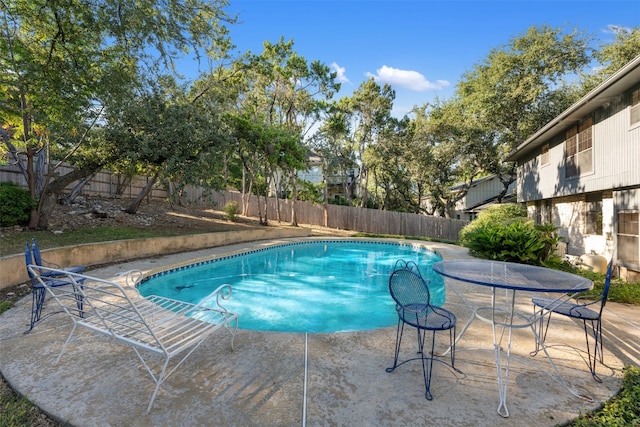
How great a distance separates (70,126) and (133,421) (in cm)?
841

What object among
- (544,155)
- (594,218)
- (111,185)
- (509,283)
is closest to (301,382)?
(509,283)

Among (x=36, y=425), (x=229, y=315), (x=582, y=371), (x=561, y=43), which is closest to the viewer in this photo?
(x=36, y=425)

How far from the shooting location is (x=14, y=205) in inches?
306

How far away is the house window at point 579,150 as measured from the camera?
319 inches

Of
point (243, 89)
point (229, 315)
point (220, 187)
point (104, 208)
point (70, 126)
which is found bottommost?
point (229, 315)

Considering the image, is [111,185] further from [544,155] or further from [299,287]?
[544,155]

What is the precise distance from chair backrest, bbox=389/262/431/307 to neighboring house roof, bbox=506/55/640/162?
7.03 m

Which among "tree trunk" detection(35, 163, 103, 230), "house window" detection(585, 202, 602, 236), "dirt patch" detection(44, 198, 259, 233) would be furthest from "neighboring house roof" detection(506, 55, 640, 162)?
"tree trunk" detection(35, 163, 103, 230)

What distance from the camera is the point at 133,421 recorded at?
1.89 m

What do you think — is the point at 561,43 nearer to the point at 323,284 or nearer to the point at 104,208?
the point at 323,284

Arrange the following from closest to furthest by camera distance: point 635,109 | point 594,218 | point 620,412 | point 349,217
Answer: point 620,412 → point 635,109 → point 594,218 → point 349,217

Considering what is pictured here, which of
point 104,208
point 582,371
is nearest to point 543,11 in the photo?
point 582,371

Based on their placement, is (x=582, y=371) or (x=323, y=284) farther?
(x=323, y=284)

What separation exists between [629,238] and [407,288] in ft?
25.7
